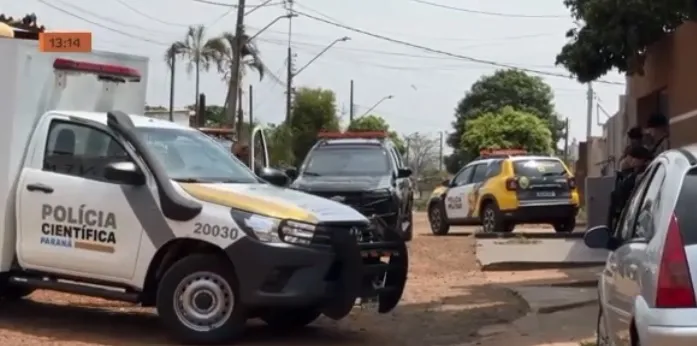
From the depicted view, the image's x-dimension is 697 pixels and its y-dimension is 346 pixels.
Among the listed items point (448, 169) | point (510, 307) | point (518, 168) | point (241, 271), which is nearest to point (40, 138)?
point (241, 271)

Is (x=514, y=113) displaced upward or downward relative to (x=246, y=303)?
upward

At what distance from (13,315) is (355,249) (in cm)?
382

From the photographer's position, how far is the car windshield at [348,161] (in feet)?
63.5

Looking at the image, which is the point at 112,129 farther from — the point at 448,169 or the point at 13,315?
the point at 448,169

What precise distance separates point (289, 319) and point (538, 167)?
12.4m

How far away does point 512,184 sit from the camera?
22.4m

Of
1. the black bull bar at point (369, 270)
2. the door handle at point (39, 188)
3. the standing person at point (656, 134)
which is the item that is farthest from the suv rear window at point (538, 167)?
the door handle at point (39, 188)

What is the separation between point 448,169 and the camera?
283ft

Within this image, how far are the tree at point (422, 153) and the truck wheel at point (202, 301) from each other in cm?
7756

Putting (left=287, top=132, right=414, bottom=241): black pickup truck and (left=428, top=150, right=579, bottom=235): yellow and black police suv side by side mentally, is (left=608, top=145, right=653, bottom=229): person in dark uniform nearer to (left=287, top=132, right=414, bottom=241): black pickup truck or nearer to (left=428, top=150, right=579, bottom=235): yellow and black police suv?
(left=287, top=132, right=414, bottom=241): black pickup truck

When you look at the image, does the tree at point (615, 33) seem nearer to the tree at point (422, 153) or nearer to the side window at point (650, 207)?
the side window at point (650, 207)

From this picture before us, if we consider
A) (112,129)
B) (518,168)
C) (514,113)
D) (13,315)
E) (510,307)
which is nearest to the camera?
(112,129)

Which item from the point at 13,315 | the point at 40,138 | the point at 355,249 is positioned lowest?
the point at 13,315

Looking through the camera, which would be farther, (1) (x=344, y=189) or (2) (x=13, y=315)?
(1) (x=344, y=189)
